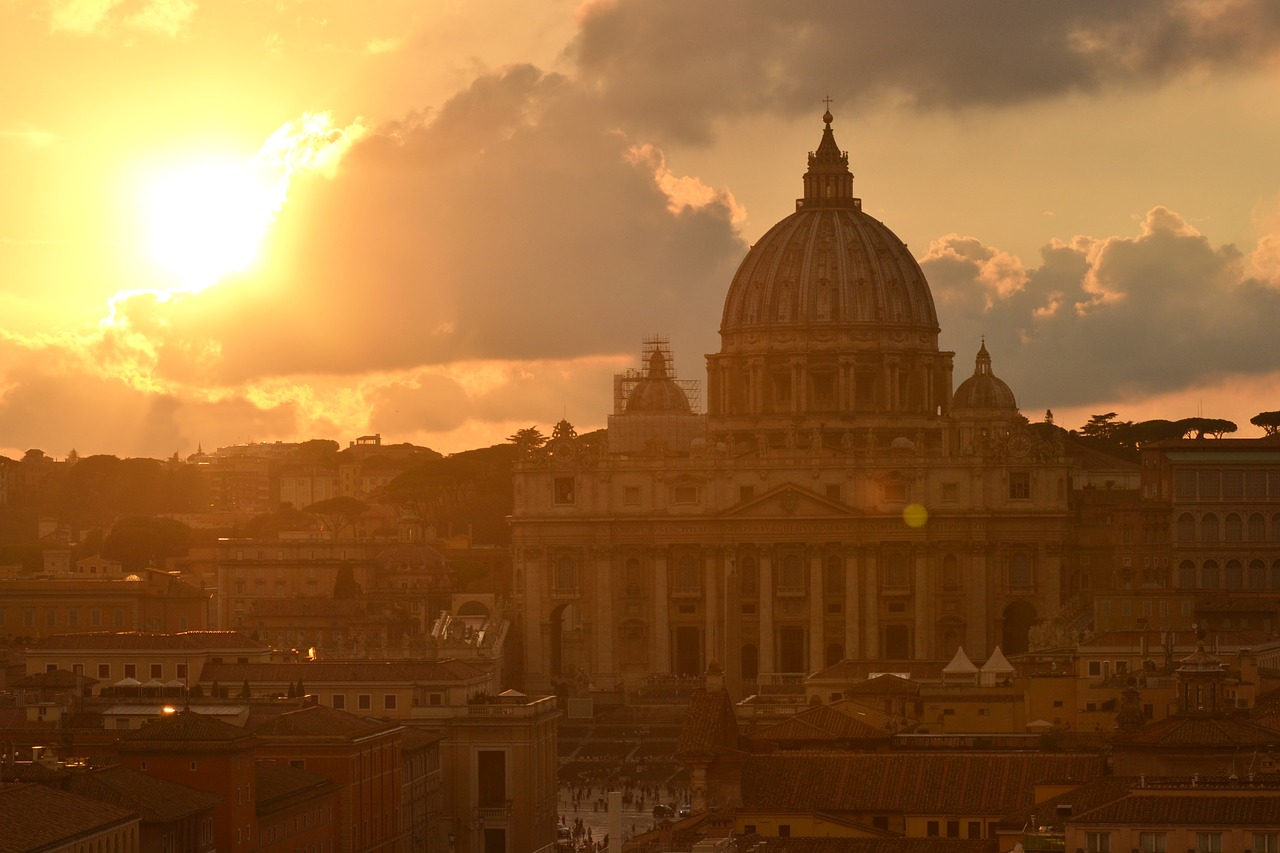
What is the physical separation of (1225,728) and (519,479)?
90.5 m

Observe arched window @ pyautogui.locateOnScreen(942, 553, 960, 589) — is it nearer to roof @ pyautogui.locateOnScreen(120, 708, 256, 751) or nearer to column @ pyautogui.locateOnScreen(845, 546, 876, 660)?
column @ pyautogui.locateOnScreen(845, 546, 876, 660)

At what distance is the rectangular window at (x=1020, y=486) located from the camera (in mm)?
151625

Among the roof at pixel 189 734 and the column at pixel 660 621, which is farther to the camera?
the column at pixel 660 621

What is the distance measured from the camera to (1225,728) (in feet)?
216

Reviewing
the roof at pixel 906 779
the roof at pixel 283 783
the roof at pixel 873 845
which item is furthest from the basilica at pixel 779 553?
the roof at pixel 873 845

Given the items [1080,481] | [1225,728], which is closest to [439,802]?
[1225,728]

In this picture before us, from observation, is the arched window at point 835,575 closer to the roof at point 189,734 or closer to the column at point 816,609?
the column at point 816,609

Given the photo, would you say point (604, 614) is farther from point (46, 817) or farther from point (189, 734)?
point (46, 817)

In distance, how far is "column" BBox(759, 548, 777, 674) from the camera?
493 ft

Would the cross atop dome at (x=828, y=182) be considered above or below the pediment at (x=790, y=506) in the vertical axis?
above

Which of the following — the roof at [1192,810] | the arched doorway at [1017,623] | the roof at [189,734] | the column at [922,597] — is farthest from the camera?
the column at [922,597]

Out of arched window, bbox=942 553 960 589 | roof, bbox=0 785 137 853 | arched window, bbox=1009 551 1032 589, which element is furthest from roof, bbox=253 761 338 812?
arched window, bbox=1009 551 1032 589

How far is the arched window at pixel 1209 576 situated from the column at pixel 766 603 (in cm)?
1844

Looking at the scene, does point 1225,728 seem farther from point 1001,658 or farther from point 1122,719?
point 1001,658
